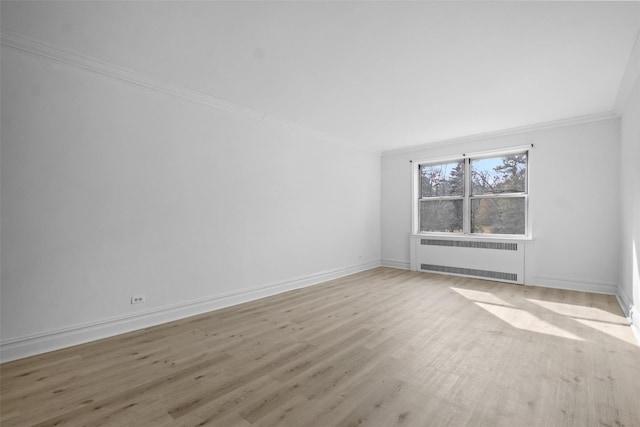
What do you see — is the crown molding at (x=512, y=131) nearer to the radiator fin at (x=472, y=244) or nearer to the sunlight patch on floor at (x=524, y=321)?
the radiator fin at (x=472, y=244)

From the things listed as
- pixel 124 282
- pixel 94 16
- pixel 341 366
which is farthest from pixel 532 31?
pixel 124 282

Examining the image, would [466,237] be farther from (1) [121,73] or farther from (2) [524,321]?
(1) [121,73]

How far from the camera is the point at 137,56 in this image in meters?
2.83

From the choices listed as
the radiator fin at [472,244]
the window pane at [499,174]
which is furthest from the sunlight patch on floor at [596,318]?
the window pane at [499,174]

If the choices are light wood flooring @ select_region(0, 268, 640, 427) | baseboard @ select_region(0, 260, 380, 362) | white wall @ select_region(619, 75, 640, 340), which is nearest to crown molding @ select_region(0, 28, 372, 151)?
baseboard @ select_region(0, 260, 380, 362)

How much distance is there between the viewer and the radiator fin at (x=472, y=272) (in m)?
5.23

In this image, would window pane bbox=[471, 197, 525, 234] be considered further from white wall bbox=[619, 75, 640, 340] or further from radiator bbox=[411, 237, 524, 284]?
white wall bbox=[619, 75, 640, 340]

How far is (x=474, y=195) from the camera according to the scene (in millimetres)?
5863

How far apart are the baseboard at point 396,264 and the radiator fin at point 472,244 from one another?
63cm

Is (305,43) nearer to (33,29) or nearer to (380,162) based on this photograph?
(33,29)

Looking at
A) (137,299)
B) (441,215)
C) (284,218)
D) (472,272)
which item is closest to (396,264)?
(441,215)

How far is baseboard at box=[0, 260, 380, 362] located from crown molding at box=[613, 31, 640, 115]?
4717mm

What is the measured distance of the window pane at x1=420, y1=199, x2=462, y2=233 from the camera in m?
6.06

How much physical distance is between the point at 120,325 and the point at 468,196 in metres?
5.89
